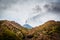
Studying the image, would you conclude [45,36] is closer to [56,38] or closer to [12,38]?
[56,38]

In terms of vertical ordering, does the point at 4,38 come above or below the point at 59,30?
below

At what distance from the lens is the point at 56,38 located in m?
79.9

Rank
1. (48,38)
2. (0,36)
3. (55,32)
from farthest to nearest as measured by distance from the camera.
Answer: (55,32) < (48,38) < (0,36)

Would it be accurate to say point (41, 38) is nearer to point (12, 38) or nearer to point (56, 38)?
point (56, 38)

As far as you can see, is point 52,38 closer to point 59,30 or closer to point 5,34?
point 59,30

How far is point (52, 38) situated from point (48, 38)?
194cm

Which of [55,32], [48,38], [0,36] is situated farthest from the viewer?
[55,32]

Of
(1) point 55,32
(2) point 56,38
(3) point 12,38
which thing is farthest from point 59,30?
(3) point 12,38

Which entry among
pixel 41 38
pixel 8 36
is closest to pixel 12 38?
pixel 8 36

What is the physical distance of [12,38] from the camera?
73938 mm

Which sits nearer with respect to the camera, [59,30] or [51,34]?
[51,34]

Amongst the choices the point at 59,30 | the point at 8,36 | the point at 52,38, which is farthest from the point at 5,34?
the point at 59,30

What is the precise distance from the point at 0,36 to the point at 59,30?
33136 mm

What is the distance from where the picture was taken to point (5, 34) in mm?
75562
